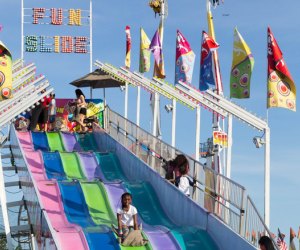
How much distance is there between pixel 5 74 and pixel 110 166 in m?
4.84

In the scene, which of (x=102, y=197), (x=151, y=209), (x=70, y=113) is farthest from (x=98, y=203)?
(x=70, y=113)

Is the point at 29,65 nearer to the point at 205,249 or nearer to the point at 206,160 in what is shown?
the point at 206,160

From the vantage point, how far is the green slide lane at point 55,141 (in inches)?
1027

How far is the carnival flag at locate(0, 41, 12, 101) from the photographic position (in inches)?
792

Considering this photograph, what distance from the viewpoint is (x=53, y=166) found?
23.1 metres

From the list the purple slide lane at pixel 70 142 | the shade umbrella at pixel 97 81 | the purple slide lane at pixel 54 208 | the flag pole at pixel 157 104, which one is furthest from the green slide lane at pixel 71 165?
the shade umbrella at pixel 97 81

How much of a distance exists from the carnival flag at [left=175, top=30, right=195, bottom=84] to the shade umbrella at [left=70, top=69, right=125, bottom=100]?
402cm

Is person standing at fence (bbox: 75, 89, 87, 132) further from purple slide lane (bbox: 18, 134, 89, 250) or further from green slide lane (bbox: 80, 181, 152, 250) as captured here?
green slide lane (bbox: 80, 181, 152, 250)

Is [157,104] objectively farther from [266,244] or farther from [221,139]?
[266,244]

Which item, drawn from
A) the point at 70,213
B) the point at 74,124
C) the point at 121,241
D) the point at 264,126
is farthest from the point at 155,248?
the point at 74,124

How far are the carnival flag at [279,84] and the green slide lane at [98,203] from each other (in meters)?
6.72

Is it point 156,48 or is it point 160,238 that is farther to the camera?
point 156,48

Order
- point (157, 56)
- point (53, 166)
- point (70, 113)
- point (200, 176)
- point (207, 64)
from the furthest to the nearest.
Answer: point (157, 56)
point (70, 113)
point (207, 64)
point (53, 166)
point (200, 176)

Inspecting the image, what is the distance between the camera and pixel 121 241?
15.6m
